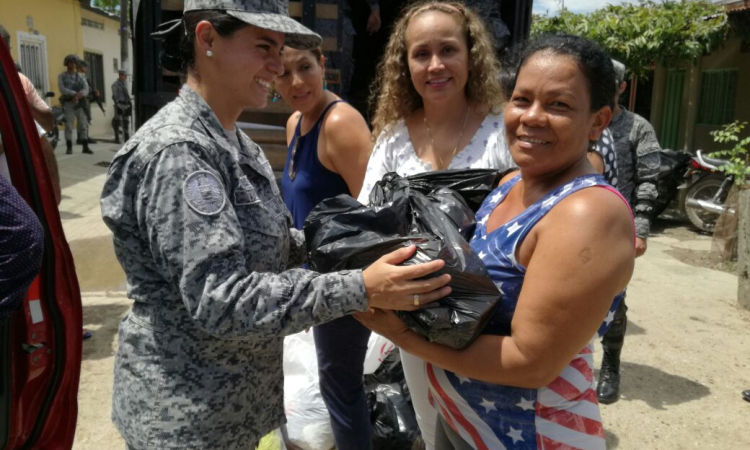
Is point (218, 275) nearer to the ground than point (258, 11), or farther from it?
nearer to the ground

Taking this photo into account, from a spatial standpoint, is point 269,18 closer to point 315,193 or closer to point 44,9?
point 315,193

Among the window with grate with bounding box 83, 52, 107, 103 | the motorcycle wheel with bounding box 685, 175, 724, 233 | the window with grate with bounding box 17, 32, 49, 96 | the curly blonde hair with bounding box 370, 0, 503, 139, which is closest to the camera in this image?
the curly blonde hair with bounding box 370, 0, 503, 139

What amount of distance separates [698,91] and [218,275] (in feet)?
37.8

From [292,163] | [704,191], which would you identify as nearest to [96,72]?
[704,191]

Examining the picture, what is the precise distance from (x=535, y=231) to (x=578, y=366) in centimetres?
37

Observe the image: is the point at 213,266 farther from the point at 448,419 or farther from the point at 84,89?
the point at 84,89

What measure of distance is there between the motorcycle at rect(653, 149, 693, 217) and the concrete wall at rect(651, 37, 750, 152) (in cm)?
219

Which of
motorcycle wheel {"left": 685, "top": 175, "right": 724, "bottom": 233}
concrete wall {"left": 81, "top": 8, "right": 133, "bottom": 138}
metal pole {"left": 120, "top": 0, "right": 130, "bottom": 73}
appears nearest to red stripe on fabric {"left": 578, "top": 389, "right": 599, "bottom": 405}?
motorcycle wheel {"left": 685, "top": 175, "right": 724, "bottom": 233}

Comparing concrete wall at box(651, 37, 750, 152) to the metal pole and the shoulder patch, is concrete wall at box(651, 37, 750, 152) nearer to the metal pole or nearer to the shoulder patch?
the shoulder patch

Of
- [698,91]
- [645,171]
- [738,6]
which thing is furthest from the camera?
[698,91]

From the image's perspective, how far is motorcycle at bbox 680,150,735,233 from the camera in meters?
8.26

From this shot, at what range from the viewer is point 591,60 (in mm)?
1432

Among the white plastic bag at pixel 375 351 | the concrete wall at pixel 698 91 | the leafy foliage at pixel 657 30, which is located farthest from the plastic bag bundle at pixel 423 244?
the concrete wall at pixel 698 91

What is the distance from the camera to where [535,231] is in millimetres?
1395
